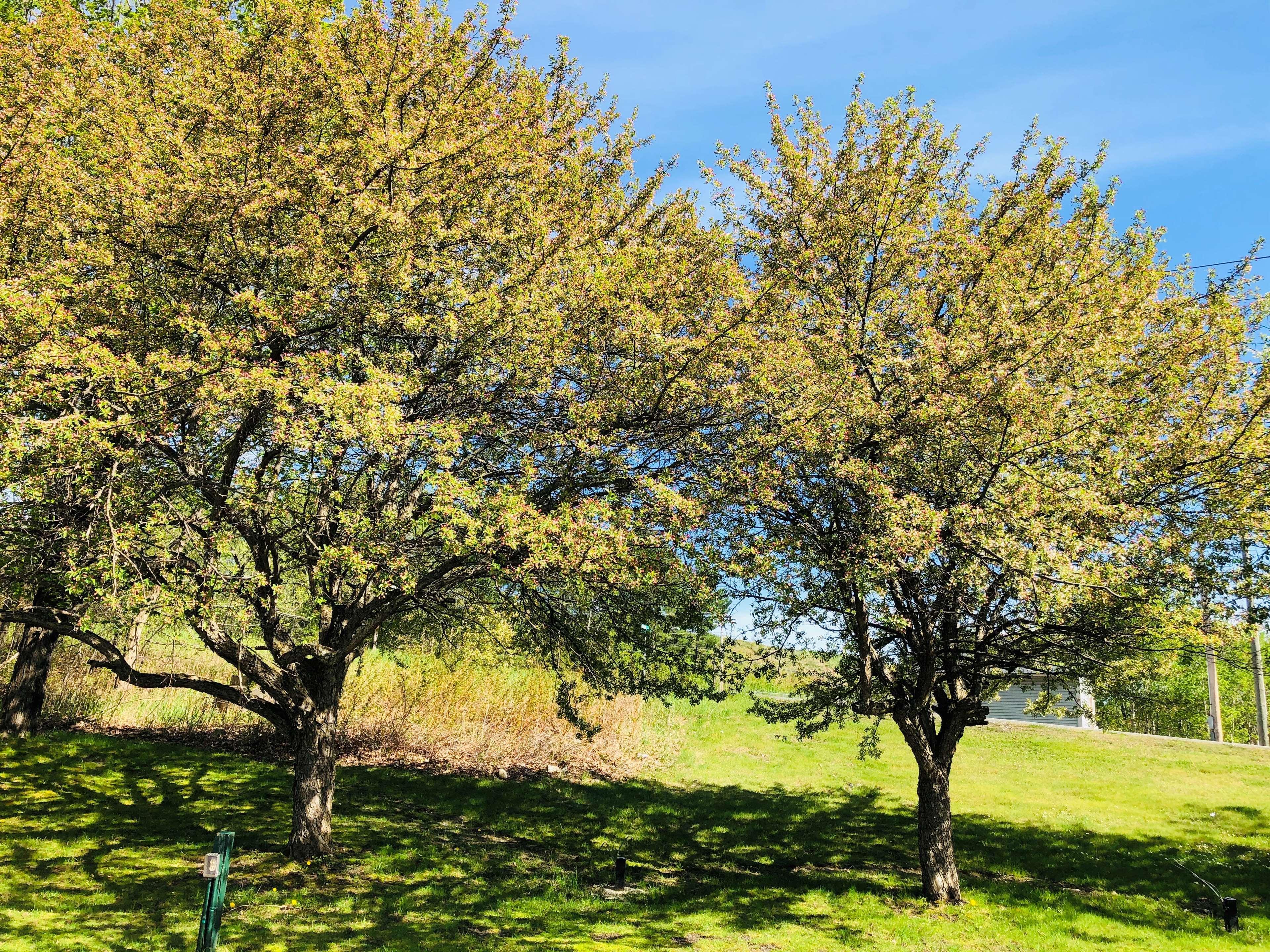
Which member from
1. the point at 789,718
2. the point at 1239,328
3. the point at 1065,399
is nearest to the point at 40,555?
the point at 789,718

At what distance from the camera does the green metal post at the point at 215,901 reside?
655cm

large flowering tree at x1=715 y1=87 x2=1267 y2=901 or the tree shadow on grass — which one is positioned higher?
large flowering tree at x1=715 y1=87 x2=1267 y2=901

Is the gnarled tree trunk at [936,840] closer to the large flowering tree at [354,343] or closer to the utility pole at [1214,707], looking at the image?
the large flowering tree at [354,343]

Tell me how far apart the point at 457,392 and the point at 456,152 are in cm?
300

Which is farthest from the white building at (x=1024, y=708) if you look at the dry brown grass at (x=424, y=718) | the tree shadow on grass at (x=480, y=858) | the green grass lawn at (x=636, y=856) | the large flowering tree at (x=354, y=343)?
the large flowering tree at (x=354, y=343)

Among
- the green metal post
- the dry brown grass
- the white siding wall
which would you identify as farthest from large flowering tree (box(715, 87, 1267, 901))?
the white siding wall

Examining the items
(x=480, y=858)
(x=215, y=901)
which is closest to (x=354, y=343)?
(x=215, y=901)

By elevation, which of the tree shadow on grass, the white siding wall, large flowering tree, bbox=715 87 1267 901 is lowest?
the tree shadow on grass

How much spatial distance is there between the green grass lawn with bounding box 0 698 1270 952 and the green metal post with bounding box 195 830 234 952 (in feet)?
4.32

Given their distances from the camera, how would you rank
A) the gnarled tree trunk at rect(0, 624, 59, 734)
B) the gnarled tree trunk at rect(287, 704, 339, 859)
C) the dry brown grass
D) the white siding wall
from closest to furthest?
the gnarled tree trunk at rect(287, 704, 339, 859) < the gnarled tree trunk at rect(0, 624, 59, 734) < the dry brown grass < the white siding wall

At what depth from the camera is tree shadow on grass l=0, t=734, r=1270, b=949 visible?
29.1 feet

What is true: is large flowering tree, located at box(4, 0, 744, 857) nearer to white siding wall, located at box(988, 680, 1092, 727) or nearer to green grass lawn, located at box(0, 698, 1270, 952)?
green grass lawn, located at box(0, 698, 1270, 952)

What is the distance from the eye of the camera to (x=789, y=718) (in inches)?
484

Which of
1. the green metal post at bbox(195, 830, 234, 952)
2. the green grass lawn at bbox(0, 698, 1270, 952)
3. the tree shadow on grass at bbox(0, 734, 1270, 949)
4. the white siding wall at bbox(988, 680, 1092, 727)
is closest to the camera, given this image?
the green metal post at bbox(195, 830, 234, 952)
